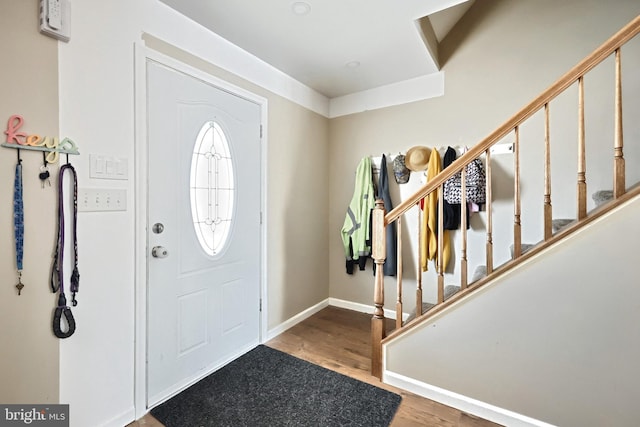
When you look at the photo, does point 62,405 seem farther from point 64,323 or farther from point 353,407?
point 353,407

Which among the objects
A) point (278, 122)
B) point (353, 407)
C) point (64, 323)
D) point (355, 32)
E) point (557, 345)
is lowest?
point (353, 407)

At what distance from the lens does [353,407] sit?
1.61 metres

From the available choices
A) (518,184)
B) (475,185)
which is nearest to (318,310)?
(475,185)

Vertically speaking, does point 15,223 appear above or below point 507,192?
below

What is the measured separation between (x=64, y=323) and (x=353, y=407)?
1566 mm

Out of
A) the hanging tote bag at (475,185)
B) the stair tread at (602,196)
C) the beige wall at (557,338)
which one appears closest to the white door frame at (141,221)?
the beige wall at (557,338)

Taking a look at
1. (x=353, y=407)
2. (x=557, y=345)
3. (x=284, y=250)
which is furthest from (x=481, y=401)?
(x=284, y=250)

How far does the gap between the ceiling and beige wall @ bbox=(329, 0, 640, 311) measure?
29cm

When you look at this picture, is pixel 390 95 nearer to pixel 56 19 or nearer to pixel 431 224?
pixel 431 224

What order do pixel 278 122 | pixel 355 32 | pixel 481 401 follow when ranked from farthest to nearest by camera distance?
pixel 278 122
pixel 355 32
pixel 481 401

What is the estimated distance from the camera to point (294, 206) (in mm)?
2705

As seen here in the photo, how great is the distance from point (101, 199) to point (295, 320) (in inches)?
77.7

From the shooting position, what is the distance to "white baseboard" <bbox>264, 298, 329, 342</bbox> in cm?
245

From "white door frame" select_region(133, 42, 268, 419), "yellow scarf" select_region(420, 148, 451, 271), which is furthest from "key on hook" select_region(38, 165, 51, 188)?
"yellow scarf" select_region(420, 148, 451, 271)
